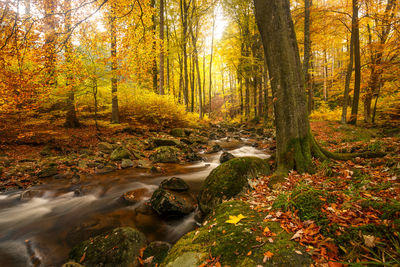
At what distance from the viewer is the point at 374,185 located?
8.48 ft

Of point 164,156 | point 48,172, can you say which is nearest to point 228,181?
point 164,156

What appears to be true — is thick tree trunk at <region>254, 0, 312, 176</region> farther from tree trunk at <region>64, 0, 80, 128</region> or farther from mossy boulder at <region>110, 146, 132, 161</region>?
tree trunk at <region>64, 0, 80, 128</region>

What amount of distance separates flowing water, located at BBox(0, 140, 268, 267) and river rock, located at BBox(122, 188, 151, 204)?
170 mm

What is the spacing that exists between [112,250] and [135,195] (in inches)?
102

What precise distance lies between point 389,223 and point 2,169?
996 cm

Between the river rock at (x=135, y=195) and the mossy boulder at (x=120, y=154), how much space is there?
301 cm

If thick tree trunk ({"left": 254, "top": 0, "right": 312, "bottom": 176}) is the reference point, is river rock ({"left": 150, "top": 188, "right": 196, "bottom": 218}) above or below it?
below

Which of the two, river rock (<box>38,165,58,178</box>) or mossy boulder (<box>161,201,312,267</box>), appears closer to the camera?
mossy boulder (<box>161,201,312,267</box>)

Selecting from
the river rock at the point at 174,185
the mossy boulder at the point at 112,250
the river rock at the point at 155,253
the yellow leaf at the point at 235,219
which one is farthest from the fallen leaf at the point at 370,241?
the river rock at the point at 174,185

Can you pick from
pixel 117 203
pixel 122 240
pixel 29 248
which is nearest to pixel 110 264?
pixel 122 240

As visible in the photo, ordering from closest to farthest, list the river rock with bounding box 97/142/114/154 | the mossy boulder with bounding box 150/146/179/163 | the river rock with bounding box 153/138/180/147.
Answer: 1. the mossy boulder with bounding box 150/146/179/163
2. the river rock with bounding box 97/142/114/154
3. the river rock with bounding box 153/138/180/147

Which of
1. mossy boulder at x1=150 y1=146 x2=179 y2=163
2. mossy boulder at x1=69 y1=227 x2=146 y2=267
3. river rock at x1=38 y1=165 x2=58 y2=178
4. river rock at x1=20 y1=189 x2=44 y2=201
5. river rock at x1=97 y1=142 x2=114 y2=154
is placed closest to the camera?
mossy boulder at x1=69 y1=227 x2=146 y2=267

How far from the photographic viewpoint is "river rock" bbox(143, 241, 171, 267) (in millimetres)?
2985

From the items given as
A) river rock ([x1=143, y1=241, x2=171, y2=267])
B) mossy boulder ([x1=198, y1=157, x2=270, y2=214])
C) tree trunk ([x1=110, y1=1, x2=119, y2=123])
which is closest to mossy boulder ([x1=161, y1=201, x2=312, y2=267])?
river rock ([x1=143, y1=241, x2=171, y2=267])
